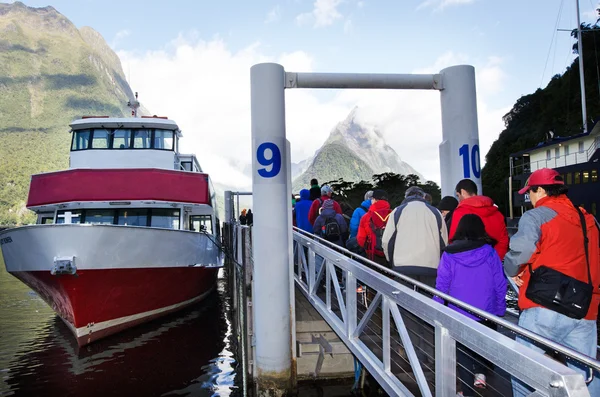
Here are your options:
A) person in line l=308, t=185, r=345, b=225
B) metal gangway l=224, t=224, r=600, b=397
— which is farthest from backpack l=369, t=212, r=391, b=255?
person in line l=308, t=185, r=345, b=225

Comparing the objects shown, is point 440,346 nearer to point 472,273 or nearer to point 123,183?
point 472,273

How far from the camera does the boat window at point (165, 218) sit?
12710mm

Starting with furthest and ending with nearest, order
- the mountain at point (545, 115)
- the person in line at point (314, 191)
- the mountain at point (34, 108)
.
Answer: the mountain at point (34, 108) → the mountain at point (545, 115) → the person in line at point (314, 191)

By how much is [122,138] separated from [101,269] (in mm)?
5539

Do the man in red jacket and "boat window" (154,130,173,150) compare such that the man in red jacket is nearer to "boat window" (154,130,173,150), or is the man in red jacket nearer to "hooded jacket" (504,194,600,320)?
"hooded jacket" (504,194,600,320)

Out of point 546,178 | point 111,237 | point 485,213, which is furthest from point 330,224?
point 111,237

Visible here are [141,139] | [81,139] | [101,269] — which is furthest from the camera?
[141,139]

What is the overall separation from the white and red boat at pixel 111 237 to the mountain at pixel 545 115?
3898cm

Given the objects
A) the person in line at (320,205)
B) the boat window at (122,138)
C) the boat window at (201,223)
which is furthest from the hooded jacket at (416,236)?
the boat window at (122,138)

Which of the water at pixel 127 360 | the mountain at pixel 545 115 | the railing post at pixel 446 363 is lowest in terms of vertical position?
the water at pixel 127 360

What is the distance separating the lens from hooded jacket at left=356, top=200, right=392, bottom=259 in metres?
5.85

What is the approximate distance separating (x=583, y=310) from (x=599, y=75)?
51525 mm

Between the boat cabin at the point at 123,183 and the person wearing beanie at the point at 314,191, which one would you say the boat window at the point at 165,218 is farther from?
the person wearing beanie at the point at 314,191

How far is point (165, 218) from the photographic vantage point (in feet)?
42.0
